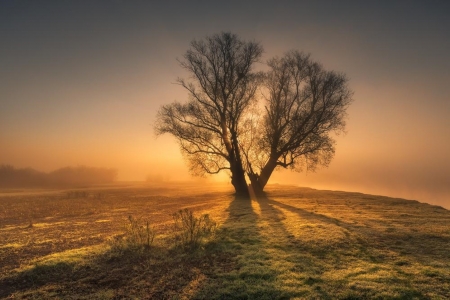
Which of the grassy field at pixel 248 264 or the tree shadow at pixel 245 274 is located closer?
the tree shadow at pixel 245 274

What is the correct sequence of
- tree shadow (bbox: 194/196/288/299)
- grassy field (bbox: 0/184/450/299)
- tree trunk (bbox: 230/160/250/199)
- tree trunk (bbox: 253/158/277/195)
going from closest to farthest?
tree shadow (bbox: 194/196/288/299), grassy field (bbox: 0/184/450/299), tree trunk (bbox: 230/160/250/199), tree trunk (bbox: 253/158/277/195)

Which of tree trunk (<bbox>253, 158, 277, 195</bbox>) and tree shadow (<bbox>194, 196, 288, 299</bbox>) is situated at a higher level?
tree trunk (<bbox>253, 158, 277, 195</bbox>)

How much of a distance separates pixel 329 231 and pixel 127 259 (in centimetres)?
806

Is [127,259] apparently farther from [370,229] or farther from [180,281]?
[370,229]

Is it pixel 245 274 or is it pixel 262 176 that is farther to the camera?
pixel 262 176

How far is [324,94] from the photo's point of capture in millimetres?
30047

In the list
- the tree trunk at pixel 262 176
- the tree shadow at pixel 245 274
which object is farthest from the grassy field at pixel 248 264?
the tree trunk at pixel 262 176

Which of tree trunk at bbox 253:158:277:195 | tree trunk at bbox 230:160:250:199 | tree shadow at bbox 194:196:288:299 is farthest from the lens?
tree trunk at bbox 253:158:277:195

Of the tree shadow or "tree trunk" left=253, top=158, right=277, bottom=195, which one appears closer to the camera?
the tree shadow

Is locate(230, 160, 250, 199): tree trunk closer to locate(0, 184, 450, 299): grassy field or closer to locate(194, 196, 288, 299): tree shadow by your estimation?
locate(0, 184, 450, 299): grassy field

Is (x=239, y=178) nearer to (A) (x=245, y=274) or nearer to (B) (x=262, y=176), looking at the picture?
(B) (x=262, y=176)

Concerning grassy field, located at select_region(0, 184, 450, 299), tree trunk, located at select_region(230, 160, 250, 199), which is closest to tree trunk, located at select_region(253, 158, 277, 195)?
tree trunk, located at select_region(230, 160, 250, 199)

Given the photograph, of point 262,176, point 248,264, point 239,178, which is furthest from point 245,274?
point 262,176

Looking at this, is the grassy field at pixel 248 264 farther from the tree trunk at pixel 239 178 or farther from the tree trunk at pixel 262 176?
the tree trunk at pixel 262 176
